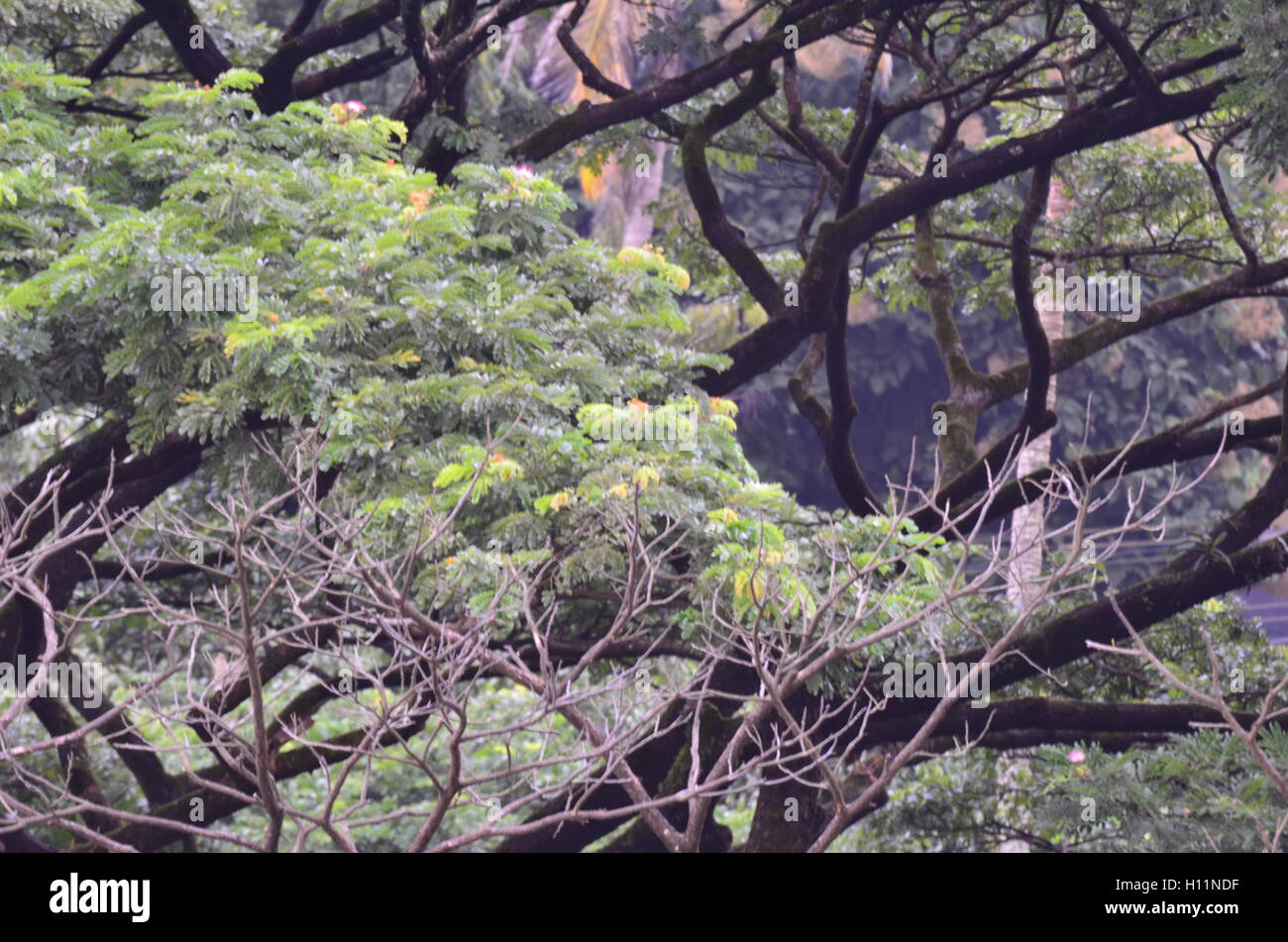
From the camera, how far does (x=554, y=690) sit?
3395 mm

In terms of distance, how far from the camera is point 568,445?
4871 millimetres

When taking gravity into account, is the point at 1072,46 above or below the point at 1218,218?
above

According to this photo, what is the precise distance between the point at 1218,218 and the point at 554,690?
7254 millimetres

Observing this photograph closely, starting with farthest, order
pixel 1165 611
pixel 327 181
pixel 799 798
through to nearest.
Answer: pixel 799 798, pixel 1165 611, pixel 327 181

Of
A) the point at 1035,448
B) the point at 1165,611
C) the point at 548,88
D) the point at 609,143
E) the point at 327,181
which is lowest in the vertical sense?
the point at 1165,611

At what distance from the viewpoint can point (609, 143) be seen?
893 centimetres

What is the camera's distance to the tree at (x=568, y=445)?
383cm

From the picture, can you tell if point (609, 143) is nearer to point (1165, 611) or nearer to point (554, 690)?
point (1165, 611)

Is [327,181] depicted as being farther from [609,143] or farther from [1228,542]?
[1228,542]

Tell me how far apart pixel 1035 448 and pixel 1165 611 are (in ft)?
12.3

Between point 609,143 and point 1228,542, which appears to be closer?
point 1228,542

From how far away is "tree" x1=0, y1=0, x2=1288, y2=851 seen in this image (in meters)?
3.83

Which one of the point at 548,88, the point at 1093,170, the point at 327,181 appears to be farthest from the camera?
the point at 548,88
